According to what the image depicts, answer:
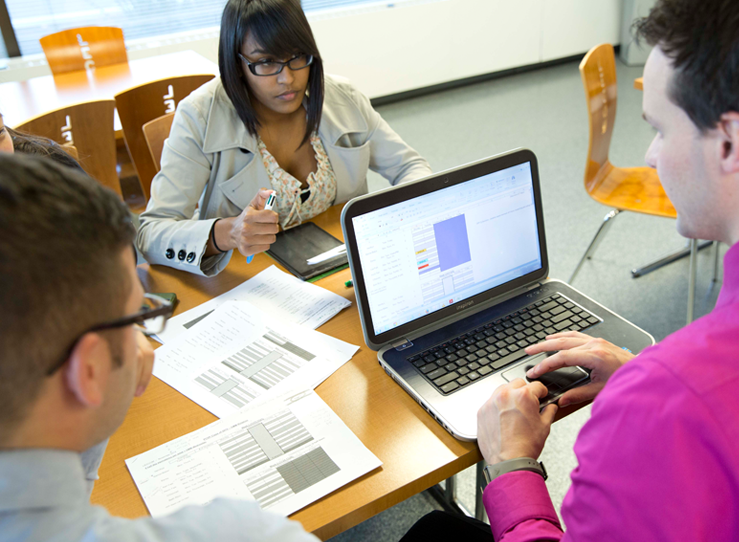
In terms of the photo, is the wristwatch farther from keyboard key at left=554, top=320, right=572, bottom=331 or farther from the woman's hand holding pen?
the woman's hand holding pen

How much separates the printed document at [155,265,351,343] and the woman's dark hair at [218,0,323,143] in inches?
18.5

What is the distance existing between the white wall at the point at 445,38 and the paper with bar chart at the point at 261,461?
3.73m

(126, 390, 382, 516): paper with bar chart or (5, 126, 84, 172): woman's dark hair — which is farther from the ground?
(5, 126, 84, 172): woman's dark hair

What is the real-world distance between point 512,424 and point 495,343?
22 centimetres

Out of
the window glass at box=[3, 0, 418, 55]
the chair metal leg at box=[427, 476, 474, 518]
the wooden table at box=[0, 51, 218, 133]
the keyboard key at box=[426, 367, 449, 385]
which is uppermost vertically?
the window glass at box=[3, 0, 418, 55]

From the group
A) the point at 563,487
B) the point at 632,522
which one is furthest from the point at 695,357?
the point at 563,487

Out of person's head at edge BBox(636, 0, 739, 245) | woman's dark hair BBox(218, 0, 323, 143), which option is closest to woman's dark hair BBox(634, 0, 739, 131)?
person's head at edge BBox(636, 0, 739, 245)

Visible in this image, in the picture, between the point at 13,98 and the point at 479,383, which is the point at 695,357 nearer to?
the point at 479,383

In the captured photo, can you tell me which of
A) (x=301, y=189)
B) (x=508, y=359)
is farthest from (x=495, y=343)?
(x=301, y=189)

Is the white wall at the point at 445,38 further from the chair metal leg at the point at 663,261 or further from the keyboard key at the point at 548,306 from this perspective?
the keyboard key at the point at 548,306

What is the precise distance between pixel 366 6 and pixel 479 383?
425 cm

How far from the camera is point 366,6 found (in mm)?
4574

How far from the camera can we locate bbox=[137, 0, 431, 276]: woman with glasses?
1.39 meters

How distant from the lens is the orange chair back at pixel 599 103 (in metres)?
2.17
